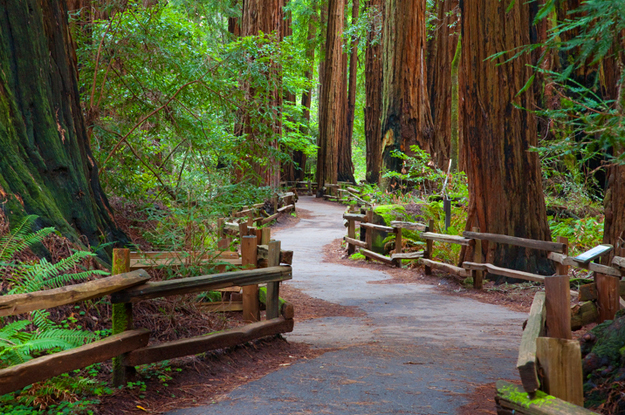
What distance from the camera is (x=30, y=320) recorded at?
3963 millimetres

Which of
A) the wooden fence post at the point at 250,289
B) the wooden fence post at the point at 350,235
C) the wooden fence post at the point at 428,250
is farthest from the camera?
the wooden fence post at the point at 350,235

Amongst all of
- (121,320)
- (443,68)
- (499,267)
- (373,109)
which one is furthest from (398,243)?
(373,109)

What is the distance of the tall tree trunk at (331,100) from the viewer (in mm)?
28467

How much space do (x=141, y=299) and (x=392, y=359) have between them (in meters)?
2.50

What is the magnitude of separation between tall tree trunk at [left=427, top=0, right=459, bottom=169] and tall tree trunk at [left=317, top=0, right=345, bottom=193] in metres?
6.54

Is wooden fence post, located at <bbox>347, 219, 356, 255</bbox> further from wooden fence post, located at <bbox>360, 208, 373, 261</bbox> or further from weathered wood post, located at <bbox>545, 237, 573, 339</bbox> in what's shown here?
weathered wood post, located at <bbox>545, 237, 573, 339</bbox>

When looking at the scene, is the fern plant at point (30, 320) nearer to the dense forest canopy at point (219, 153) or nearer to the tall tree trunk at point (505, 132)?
the dense forest canopy at point (219, 153)

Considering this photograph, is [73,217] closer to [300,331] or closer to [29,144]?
[29,144]

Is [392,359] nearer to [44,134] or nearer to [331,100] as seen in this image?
[44,134]

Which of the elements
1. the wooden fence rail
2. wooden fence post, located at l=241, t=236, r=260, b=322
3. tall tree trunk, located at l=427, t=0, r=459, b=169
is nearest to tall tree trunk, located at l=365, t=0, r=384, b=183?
tall tree trunk, located at l=427, t=0, r=459, b=169

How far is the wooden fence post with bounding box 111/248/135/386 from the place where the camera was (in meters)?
4.26

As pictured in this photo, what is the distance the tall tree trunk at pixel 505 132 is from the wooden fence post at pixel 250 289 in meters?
5.13

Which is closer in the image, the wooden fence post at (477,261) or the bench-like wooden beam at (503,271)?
the bench-like wooden beam at (503,271)

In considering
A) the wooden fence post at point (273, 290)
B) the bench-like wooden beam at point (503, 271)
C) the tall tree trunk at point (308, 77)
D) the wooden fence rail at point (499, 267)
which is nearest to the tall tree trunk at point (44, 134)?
the wooden fence post at point (273, 290)
